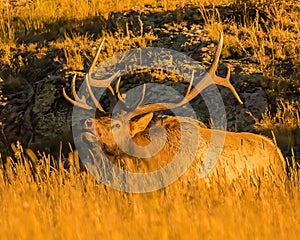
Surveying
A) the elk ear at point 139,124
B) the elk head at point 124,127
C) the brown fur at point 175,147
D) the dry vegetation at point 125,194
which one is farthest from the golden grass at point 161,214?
the elk ear at point 139,124

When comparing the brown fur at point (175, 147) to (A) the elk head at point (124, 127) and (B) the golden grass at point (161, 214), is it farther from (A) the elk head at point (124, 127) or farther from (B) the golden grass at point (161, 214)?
(B) the golden grass at point (161, 214)

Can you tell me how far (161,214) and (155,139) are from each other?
148 inches

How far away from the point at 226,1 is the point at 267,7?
132 cm

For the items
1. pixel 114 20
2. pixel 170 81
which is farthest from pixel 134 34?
pixel 170 81

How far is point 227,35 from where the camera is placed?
43.9ft

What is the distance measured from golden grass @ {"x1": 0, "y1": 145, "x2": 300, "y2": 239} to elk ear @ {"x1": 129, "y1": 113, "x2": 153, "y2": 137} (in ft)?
7.65

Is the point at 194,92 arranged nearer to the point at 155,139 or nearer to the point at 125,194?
the point at 155,139

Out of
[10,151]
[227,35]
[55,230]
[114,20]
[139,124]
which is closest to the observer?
[55,230]

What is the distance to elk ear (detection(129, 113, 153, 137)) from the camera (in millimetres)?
8805

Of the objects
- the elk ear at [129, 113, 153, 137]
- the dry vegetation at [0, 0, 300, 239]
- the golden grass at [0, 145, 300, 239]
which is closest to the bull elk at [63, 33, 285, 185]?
the elk ear at [129, 113, 153, 137]

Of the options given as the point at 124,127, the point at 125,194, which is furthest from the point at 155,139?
the point at 125,194

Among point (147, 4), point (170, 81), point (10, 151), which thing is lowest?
point (10, 151)

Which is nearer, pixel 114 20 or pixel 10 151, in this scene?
pixel 10 151

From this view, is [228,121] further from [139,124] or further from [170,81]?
[139,124]
